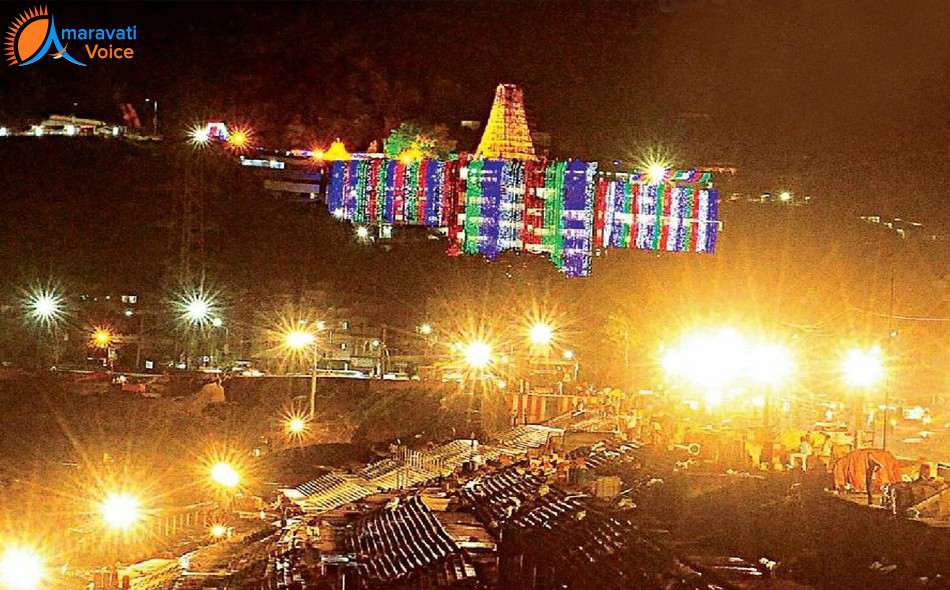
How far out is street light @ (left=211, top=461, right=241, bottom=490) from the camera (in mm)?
22066

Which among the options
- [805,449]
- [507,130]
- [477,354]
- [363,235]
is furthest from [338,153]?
[805,449]

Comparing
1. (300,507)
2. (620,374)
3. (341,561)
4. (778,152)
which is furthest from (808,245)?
(341,561)

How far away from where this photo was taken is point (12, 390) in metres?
25.8

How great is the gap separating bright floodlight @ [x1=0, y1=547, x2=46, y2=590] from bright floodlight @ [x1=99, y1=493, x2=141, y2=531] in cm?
221

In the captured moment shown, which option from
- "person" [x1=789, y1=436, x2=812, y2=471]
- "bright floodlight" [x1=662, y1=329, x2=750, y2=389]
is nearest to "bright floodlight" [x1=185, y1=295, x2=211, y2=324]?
"bright floodlight" [x1=662, y1=329, x2=750, y2=389]

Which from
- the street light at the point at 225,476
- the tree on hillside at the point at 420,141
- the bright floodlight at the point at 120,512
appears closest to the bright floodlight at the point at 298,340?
the tree on hillside at the point at 420,141

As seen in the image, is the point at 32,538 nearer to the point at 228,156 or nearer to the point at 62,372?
the point at 62,372

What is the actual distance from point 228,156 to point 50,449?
1380cm

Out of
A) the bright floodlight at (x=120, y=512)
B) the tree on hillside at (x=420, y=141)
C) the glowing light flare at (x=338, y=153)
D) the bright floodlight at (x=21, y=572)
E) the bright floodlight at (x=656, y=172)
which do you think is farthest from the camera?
the glowing light flare at (x=338, y=153)

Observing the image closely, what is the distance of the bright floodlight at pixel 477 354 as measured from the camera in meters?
30.5

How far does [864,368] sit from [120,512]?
14126mm

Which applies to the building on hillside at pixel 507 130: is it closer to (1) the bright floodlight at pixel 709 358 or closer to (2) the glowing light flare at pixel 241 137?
(1) the bright floodlight at pixel 709 358

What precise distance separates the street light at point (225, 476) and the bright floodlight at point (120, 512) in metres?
2.02

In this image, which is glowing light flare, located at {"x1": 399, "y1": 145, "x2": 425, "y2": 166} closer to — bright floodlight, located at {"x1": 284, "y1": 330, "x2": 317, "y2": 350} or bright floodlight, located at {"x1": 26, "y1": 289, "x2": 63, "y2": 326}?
bright floodlight, located at {"x1": 284, "y1": 330, "x2": 317, "y2": 350}
